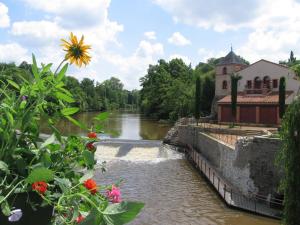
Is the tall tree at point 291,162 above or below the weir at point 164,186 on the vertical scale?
above

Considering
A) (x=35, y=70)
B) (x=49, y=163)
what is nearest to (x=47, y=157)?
(x=49, y=163)

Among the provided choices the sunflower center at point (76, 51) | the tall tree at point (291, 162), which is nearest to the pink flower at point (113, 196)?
the sunflower center at point (76, 51)

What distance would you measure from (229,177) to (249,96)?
22.8 metres

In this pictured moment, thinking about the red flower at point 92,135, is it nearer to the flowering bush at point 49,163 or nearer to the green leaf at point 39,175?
the flowering bush at point 49,163

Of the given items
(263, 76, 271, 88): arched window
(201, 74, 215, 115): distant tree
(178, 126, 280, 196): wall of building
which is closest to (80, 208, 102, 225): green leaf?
(178, 126, 280, 196): wall of building

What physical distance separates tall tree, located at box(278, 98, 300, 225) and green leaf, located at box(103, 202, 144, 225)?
10061 millimetres

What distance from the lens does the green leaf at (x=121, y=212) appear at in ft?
5.12

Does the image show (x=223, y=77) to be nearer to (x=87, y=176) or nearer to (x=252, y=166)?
(x=252, y=166)

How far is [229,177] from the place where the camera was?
20750 millimetres

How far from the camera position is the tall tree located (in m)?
10.6

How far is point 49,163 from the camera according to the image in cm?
179

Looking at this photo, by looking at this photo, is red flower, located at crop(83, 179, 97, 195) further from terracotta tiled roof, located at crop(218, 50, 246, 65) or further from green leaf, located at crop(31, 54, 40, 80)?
terracotta tiled roof, located at crop(218, 50, 246, 65)

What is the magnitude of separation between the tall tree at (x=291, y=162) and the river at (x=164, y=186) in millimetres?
4344

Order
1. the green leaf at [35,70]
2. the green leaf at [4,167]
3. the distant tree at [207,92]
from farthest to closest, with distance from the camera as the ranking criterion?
the distant tree at [207,92]
the green leaf at [35,70]
the green leaf at [4,167]
